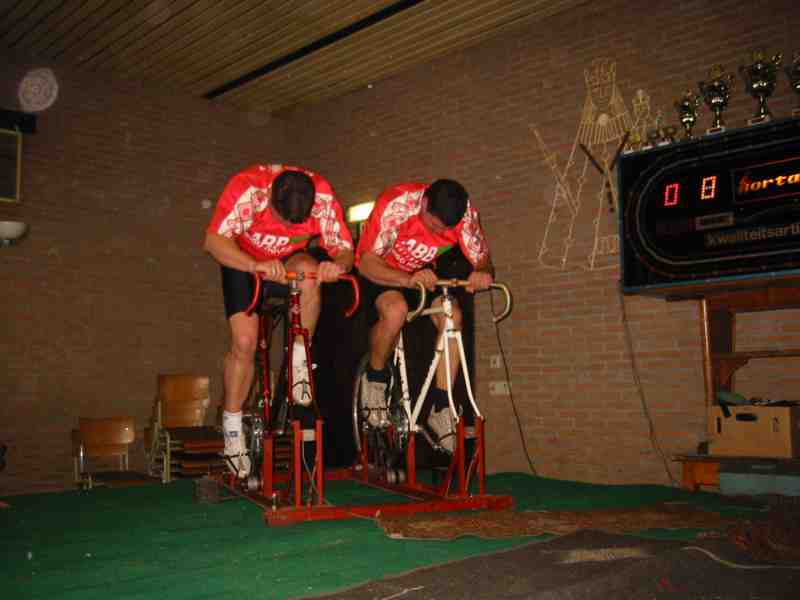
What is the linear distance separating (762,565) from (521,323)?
11.2 ft

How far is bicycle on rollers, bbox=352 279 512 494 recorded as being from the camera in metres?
3.64

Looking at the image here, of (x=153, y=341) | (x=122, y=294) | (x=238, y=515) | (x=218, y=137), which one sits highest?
(x=218, y=137)

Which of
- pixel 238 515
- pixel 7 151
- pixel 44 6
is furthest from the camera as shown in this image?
pixel 7 151

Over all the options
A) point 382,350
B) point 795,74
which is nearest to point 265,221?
point 382,350

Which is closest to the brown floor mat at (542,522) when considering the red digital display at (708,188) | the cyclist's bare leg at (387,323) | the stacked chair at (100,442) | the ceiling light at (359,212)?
the cyclist's bare leg at (387,323)

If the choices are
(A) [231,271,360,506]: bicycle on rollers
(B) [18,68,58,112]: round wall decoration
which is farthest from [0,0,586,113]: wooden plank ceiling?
(A) [231,271,360,506]: bicycle on rollers

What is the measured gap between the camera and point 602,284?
5.27 metres

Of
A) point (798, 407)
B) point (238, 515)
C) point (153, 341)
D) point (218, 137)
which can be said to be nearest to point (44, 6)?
point (218, 137)

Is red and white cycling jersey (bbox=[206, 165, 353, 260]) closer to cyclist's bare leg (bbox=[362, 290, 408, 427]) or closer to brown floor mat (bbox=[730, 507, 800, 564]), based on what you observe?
cyclist's bare leg (bbox=[362, 290, 408, 427])

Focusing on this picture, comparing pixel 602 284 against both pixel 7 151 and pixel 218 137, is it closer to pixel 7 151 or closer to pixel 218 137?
pixel 218 137

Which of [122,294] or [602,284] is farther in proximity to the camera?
[122,294]

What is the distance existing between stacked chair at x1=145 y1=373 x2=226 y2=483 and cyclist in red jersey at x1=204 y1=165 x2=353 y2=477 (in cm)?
192

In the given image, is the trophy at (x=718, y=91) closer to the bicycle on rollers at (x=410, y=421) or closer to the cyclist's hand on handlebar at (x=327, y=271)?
the bicycle on rollers at (x=410, y=421)

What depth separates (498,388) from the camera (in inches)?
230
